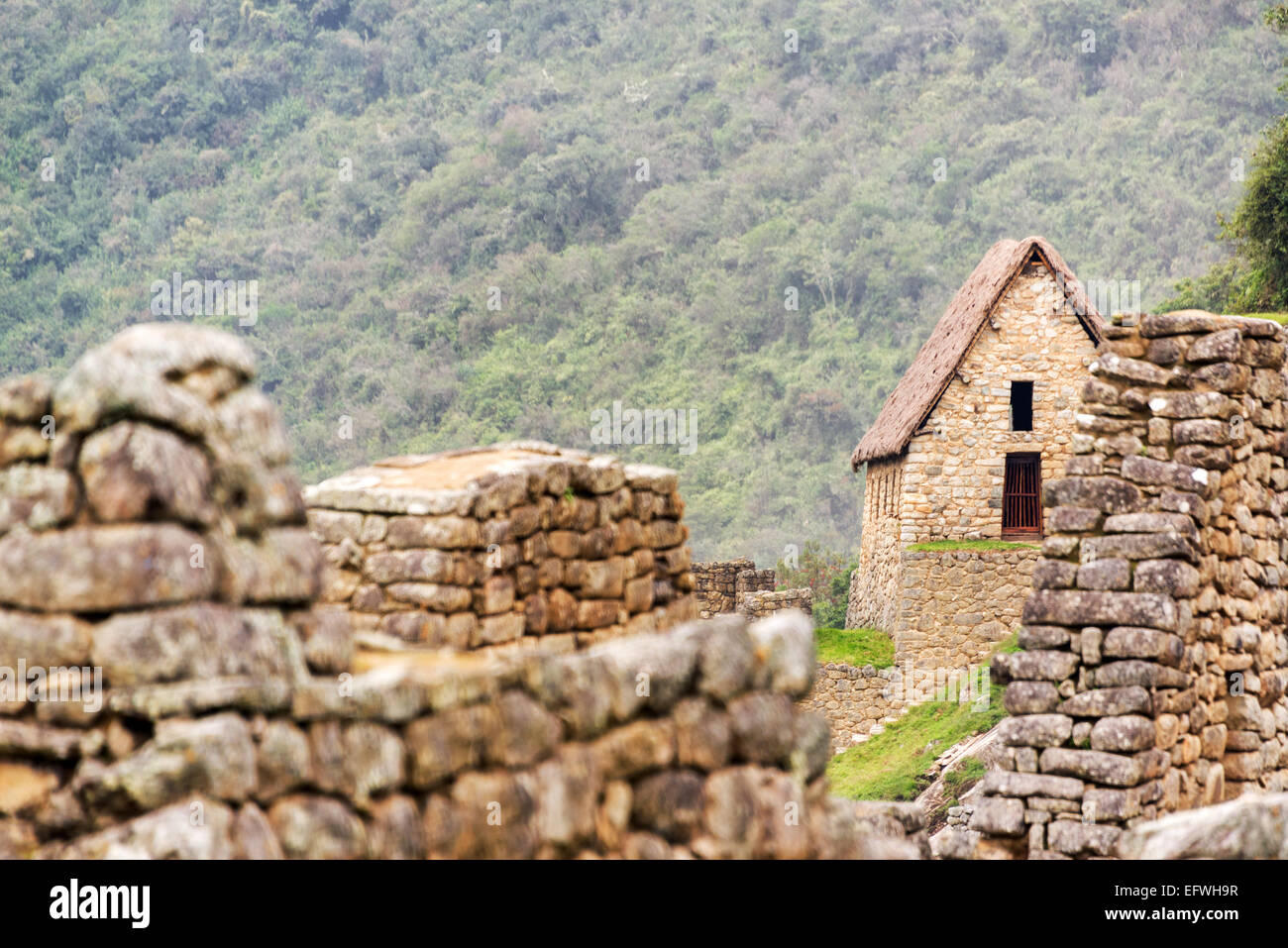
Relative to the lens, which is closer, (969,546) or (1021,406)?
(969,546)

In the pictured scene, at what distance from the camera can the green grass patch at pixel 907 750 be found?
2109cm

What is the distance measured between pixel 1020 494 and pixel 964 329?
3338 mm

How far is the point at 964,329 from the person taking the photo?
31.5 meters

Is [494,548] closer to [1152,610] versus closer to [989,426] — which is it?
[1152,610]

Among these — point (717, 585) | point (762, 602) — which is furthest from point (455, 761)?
point (762, 602)

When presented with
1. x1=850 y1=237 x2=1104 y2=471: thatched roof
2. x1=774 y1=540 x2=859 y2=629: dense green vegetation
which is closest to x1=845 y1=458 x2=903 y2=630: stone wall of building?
x1=850 y1=237 x2=1104 y2=471: thatched roof

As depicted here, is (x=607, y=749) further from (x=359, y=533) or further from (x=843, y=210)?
(x=843, y=210)

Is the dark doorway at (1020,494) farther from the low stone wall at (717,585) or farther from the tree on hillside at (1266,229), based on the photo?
the low stone wall at (717,585)

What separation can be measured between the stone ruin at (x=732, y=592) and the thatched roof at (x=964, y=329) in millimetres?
7058

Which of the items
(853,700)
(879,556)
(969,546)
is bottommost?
(853,700)

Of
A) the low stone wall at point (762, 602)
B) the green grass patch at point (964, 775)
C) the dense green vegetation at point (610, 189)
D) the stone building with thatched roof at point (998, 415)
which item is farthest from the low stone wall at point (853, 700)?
the dense green vegetation at point (610, 189)

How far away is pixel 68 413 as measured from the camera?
3736 mm

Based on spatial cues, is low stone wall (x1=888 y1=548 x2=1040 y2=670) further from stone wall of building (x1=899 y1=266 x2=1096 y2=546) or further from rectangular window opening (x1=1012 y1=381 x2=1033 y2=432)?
rectangular window opening (x1=1012 y1=381 x2=1033 y2=432)
